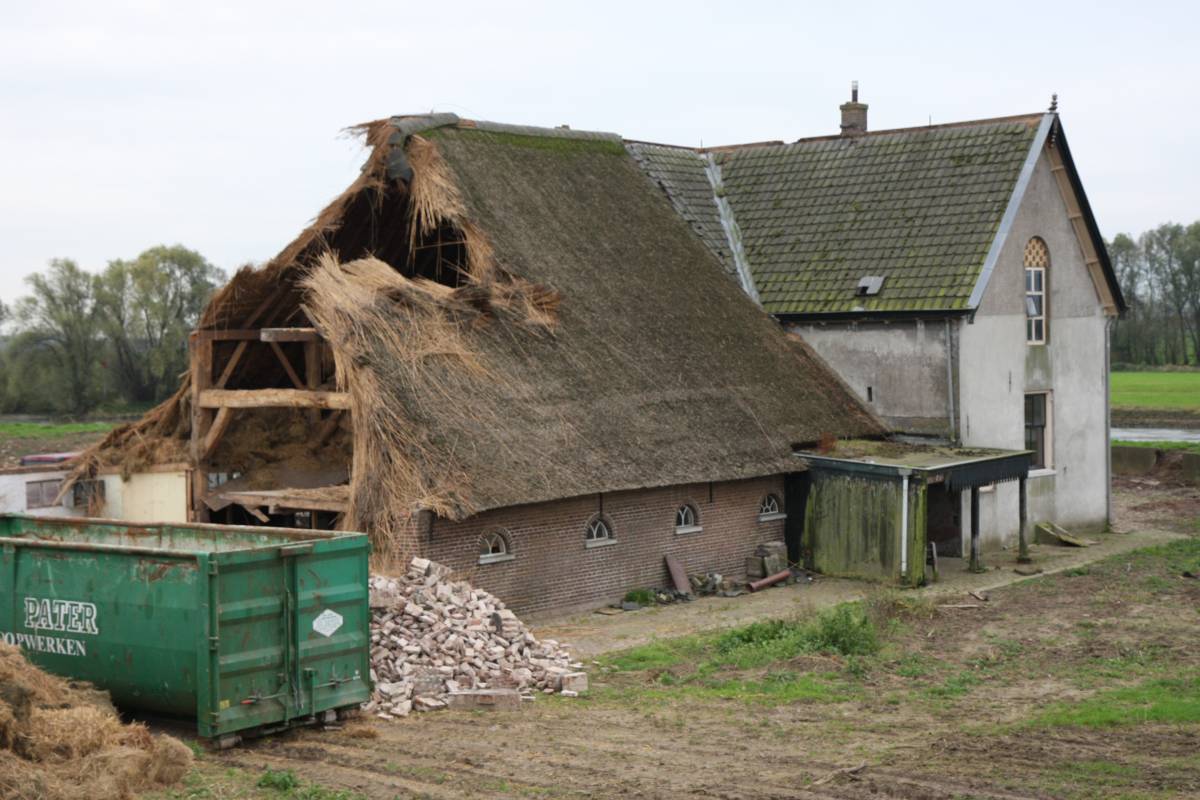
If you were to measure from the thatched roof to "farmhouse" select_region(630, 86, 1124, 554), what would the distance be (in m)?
0.98

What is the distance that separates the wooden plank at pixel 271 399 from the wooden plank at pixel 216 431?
15cm

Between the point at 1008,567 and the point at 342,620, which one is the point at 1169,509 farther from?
the point at 342,620

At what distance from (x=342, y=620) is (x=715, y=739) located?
3.65 metres

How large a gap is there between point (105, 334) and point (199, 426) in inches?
2076

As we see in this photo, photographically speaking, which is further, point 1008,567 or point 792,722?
point 1008,567

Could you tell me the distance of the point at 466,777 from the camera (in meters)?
12.4

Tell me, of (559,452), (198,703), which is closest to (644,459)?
(559,452)

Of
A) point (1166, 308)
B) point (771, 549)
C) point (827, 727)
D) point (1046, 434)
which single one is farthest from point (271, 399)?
point (1166, 308)

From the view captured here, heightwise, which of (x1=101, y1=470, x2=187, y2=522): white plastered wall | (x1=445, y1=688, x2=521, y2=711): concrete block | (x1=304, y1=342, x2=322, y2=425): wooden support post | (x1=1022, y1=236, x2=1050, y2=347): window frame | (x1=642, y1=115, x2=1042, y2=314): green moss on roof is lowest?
(x1=445, y1=688, x2=521, y2=711): concrete block

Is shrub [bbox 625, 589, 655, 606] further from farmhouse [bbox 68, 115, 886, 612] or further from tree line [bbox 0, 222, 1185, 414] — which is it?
tree line [bbox 0, 222, 1185, 414]

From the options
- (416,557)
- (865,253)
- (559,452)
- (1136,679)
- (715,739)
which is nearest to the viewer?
(715,739)

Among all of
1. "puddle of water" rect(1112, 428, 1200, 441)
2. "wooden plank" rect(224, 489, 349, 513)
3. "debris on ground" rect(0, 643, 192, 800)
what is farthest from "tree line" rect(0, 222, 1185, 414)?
"debris on ground" rect(0, 643, 192, 800)

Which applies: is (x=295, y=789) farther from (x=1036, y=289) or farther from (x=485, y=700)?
(x=1036, y=289)

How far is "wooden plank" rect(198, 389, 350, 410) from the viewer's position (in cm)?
2162
